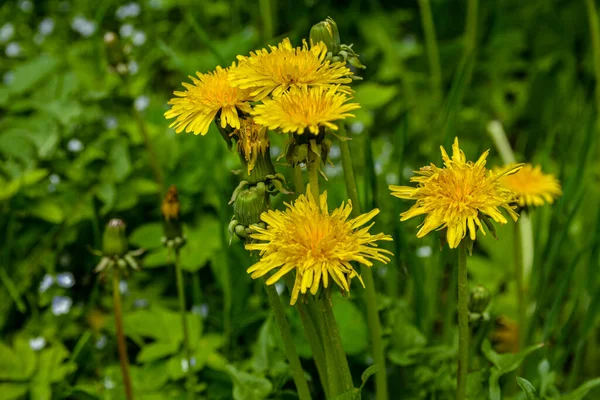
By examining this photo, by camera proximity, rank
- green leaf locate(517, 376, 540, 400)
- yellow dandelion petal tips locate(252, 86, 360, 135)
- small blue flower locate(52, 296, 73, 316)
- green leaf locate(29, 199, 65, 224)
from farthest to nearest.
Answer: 1. green leaf locate(29, 199, 65, 224)
2. small blue flower locate(52, 296, 73, 316)
3. green leaf locate(517, 376, 540, 400)
4. yellow dandelion petal tips locate(252, 86, 360, 135)

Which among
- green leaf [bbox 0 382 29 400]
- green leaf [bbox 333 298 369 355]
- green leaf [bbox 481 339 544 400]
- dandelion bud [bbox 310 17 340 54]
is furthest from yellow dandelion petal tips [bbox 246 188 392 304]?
green leaf [bbox 0 382 29 400]

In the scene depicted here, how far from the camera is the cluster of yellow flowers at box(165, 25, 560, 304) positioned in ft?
2.37

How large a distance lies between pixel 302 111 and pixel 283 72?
0.25 ft

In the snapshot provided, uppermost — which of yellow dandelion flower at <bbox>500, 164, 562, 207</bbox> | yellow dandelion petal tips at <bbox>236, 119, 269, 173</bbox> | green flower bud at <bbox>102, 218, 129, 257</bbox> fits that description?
yellow dandelion petal tips at <bbox>236, 119, 269, 173</bbox>

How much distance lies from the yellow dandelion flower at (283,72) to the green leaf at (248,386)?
435mm

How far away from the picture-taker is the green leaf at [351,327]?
124 centimetres

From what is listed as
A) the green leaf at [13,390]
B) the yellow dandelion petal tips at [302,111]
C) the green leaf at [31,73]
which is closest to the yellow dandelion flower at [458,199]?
the yellow dandelion petal tips at [302,111]

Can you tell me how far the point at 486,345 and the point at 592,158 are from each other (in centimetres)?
106

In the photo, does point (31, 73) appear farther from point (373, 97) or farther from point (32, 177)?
point (373, 97)

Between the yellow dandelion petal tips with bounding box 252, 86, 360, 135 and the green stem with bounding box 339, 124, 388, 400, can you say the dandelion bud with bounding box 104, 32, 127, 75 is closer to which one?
the green stem with bounding box 339, 124, 388, 400

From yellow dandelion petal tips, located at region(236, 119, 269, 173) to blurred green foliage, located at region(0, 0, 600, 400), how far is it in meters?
0.36

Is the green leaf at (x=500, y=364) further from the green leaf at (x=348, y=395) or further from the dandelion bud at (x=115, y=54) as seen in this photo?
the dandelion bud at (x=115, y=54)

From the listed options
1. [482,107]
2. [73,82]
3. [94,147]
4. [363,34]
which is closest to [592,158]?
[482,107]

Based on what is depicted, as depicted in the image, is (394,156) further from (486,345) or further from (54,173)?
(54,173)
